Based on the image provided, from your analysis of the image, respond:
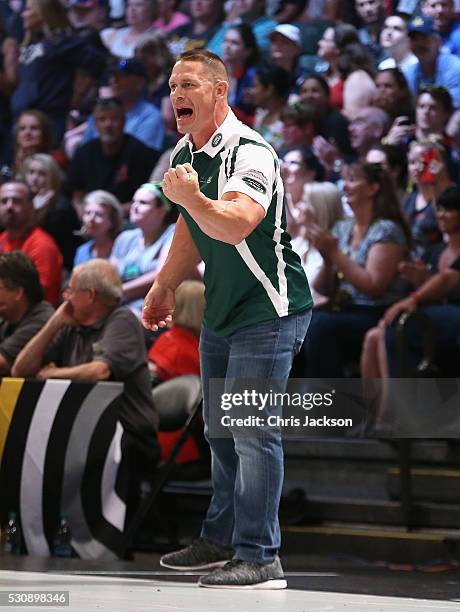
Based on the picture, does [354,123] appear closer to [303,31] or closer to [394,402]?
[303,31]

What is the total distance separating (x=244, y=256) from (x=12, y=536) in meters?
2.47

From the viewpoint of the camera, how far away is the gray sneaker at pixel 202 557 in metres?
3.87

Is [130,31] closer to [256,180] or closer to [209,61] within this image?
[209,61]

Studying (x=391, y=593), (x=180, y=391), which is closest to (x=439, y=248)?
(x=180, y=391)

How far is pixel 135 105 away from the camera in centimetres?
862

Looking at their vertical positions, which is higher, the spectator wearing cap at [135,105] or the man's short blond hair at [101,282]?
the man's short blond hair at [101,282]

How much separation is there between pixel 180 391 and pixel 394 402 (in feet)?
5.37

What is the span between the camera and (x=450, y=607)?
11.2 ft

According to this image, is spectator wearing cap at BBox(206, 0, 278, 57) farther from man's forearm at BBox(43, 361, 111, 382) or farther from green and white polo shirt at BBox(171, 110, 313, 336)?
green and white polo shirt at BBox(171, 110, 313, 336)

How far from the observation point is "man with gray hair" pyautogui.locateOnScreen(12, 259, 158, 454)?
18.3ft

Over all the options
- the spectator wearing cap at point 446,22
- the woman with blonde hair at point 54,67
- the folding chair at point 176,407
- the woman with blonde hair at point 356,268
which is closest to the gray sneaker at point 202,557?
the folding chair at point 176,407

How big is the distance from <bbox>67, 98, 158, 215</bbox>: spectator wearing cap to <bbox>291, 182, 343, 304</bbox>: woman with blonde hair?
5.10 feet

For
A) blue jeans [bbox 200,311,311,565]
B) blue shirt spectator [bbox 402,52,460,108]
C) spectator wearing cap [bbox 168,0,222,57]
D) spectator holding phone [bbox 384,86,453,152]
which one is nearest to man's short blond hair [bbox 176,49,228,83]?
blue jeans [bbox 200,311,311,565]

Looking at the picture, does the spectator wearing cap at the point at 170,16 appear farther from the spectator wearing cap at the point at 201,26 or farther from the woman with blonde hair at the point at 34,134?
the woman with blonde hair at the point at 34,134
